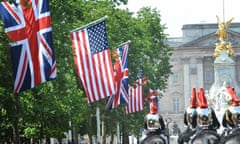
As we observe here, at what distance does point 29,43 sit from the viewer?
25328 millimetres

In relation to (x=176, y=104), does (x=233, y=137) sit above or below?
above

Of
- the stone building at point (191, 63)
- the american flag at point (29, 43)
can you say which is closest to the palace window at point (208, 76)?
the stone building at point (191, 63)

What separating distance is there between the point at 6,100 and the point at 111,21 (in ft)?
75.5

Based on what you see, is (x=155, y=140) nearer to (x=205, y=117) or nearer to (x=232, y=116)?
(x=205, y=117)

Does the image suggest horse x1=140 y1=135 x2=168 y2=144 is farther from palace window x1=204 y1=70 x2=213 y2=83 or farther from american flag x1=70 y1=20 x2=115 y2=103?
palace window x1=204 y1=70 x2=213 y2=83

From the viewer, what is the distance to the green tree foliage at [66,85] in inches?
1248

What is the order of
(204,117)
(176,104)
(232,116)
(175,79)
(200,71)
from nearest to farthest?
(232,116), (204,117), (200,71), (176,104), (175,79)

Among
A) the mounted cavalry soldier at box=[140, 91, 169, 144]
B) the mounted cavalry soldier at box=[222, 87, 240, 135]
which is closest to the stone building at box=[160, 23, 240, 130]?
the mounted cavalry soldier at box=[140, 91, 169, 144]

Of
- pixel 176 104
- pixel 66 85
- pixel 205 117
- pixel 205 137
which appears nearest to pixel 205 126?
pixel 205 117

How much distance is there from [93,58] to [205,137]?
5525 mm

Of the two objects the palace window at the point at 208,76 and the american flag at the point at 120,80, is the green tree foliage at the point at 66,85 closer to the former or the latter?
the american flag at the point at 120,80

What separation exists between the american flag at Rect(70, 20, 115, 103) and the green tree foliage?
0.95 m

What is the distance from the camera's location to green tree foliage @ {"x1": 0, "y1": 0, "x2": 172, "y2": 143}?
31709 millimetres

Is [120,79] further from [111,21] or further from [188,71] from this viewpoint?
[188,71]
